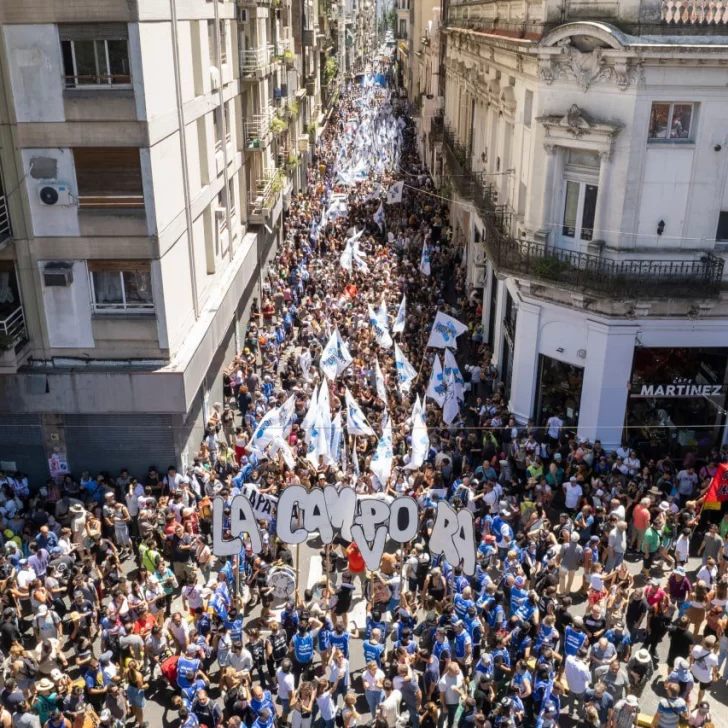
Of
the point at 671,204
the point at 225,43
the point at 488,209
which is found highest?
the point at 225,43

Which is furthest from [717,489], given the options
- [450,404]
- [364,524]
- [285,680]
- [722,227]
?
[285,680]

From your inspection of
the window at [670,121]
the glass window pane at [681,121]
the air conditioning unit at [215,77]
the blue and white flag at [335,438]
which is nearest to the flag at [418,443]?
the blue and white flag at [335,438]

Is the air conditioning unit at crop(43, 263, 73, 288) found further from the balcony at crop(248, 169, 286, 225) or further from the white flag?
the balcony at crop(248, 169, 286, 225)

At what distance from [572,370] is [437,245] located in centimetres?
1949

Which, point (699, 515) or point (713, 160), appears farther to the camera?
point (713, 160)

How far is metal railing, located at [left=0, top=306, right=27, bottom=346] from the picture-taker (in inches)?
732

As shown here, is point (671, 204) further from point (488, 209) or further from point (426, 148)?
point (426, 148)

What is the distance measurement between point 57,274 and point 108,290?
1234mm

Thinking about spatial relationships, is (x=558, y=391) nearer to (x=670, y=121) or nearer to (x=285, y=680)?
(x=670, y=121)

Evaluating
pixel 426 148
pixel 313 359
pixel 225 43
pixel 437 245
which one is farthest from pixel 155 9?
pixel 426 148

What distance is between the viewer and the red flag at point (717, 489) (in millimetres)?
18688

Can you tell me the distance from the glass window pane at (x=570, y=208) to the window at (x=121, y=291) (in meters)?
11.3

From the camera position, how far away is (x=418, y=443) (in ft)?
65.8

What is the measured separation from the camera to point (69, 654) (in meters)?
15.5
